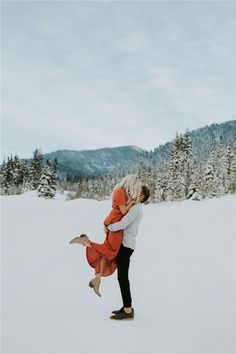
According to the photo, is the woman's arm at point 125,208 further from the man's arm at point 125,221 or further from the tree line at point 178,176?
the tree line at point 178,176

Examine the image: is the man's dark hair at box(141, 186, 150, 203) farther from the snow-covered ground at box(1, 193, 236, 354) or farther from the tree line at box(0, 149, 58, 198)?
the tree line at box(0, 149, 58, 198)

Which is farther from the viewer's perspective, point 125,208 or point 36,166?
point 36,166

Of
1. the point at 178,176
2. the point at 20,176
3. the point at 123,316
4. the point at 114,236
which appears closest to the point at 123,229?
the point at 114,236

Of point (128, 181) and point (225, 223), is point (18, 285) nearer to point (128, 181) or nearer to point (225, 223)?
point (128, 181)

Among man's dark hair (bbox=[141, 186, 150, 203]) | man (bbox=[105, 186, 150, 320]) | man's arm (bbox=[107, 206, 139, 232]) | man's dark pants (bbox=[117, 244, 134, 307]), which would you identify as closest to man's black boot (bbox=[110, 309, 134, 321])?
man (bbox=[105, 186, 150, 320])

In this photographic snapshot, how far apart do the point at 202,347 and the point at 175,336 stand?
438mm

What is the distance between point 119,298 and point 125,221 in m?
2.08

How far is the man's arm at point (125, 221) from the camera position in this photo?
19.8 ft

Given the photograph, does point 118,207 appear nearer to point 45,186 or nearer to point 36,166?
point 45,186

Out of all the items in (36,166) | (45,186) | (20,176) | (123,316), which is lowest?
(123,316)

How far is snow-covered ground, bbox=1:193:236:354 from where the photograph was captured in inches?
203

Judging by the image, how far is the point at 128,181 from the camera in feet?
20.0

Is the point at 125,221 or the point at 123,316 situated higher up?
the point at 125,221

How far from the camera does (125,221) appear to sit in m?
6.04
